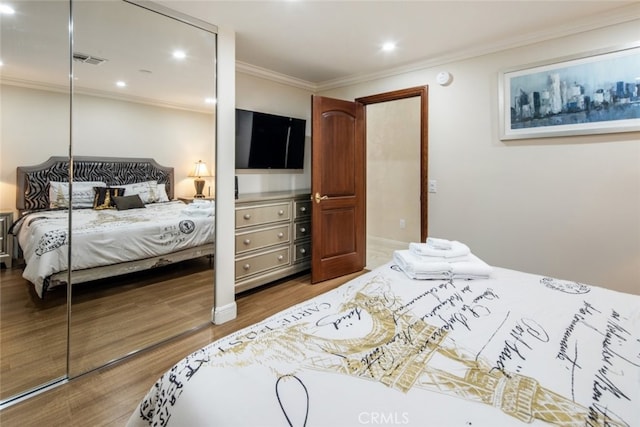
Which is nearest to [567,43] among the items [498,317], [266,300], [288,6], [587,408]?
[288,6]

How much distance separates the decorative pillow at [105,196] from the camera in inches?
80.7

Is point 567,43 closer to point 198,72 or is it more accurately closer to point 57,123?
point 198,72

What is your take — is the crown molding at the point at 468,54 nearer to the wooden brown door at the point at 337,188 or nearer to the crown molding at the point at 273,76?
the crown molding at the point at 273,76

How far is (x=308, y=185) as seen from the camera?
4.46m

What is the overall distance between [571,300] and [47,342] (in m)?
2.86

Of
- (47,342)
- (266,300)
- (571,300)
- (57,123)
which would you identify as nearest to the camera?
(571,300)

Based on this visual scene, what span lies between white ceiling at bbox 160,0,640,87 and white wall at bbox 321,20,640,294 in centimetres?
12

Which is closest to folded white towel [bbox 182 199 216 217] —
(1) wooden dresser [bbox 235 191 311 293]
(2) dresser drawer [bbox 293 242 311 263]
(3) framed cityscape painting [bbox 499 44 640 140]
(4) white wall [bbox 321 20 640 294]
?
(1) wooden dresser [bbox 235 191 311 293]

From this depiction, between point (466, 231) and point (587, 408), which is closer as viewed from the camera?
point (587, 408)

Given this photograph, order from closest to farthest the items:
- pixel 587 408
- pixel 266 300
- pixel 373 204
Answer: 1. pixel 587 408
2. pixel 266 300
3. pixel 373 204

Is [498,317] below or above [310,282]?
above

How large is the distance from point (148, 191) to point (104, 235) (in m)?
0.40

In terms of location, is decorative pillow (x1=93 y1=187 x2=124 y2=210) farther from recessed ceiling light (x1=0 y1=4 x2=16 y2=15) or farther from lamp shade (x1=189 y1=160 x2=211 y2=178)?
recessed ceiling light (x1=0 y1=4 x2=16 y2=15)

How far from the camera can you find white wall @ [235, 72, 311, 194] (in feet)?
11.9
